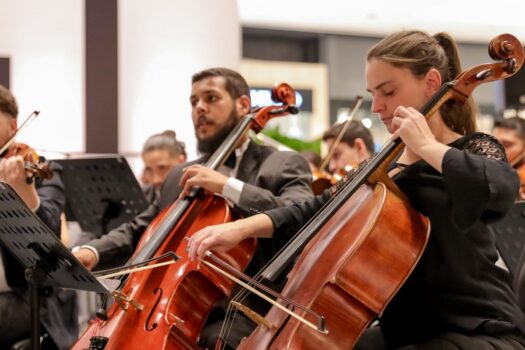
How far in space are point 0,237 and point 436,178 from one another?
117 cm

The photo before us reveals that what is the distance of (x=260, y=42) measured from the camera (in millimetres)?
10516

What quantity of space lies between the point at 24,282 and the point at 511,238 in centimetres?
169

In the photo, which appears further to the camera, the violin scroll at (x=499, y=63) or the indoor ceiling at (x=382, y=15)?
the indoor ceiling at (x=382, y=15)

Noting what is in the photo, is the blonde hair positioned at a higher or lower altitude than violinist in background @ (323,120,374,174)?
higher

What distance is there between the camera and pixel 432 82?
5.77 ft

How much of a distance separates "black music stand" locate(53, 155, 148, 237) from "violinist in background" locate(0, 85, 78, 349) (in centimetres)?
9

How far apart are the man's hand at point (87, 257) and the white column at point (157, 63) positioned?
2.33 meters

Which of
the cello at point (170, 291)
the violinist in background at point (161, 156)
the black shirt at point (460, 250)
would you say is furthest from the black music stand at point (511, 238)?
the violinist in background at point (161, 156)

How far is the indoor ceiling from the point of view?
9.17m

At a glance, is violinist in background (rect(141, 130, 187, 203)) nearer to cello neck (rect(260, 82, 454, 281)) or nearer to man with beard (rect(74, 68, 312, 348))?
man with beard (rect(74, 68, 312, 348))

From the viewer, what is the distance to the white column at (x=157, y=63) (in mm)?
4836

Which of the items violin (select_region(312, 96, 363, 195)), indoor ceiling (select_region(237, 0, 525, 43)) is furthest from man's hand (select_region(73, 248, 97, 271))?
indoor ceiling (select_region(237, 0, 525, 43))

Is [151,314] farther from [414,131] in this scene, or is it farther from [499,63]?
[499,63]

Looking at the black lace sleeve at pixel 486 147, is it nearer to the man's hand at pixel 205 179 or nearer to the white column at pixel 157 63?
the man's hand at pixel 205 179
